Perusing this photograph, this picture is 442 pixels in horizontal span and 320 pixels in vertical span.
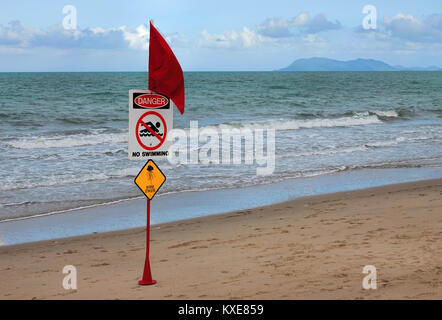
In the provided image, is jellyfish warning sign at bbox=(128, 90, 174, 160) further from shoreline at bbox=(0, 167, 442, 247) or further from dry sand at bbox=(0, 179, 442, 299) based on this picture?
shoreline at bbox=(0, 167, 442, 247)

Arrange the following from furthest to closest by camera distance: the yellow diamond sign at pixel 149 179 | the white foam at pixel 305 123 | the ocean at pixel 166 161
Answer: the white foam at pixel 305 123 < the ocean at pixel 166 161 < the yellow diamond sign at pixel 149 179

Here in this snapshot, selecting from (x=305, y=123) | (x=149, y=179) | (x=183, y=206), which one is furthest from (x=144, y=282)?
(x=305, y=123)

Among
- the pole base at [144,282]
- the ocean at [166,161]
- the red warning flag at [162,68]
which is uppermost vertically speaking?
the red warning flag at [162,68]

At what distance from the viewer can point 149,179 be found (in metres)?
5.91

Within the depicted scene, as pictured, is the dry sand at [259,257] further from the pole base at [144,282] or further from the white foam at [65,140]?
the white foam at [65,140]

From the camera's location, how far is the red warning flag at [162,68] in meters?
5.50

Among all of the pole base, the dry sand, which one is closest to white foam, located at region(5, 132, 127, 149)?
the dry sand

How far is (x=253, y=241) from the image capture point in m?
7.96

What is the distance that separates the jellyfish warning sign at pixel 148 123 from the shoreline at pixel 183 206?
3.78 meters

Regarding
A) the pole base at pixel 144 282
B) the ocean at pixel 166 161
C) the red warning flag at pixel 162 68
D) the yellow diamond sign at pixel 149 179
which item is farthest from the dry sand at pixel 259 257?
the ocean at pixel 166 161

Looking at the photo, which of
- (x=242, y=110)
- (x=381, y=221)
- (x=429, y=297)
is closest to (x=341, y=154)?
(x=381, y=221)

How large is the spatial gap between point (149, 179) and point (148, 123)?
25.3 inches

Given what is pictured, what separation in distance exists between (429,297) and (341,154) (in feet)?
43.8
